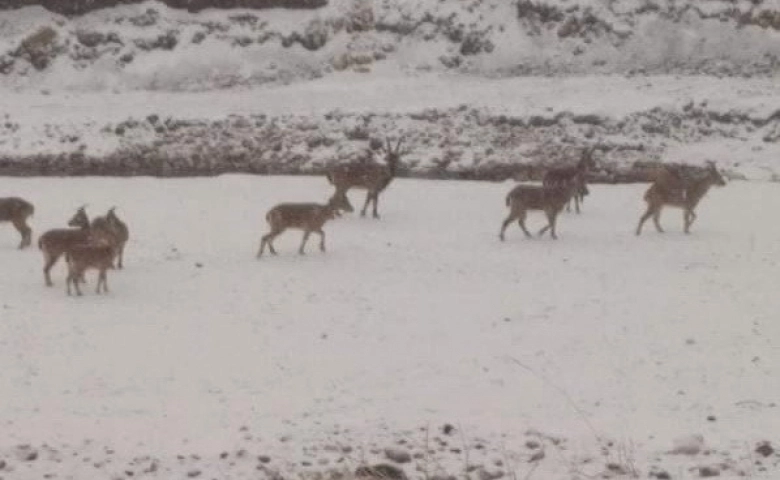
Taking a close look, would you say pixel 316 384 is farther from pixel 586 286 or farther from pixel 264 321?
pixel 586 286

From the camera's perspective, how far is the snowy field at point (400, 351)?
8.91 m

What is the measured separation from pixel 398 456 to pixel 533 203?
946 centimetres

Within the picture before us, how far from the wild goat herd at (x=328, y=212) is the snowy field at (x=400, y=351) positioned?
13.6 inches

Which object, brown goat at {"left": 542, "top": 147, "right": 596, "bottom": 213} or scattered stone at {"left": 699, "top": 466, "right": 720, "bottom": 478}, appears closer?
scattered stone at {"left": 699, "top": 466, "right": 720, "bottom": 478}

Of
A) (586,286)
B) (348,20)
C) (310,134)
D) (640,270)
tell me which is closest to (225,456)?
(586,286)

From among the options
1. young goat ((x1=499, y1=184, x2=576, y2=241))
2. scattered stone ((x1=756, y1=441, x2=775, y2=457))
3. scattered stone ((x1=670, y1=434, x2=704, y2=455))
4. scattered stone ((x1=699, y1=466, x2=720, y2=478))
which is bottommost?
scattered stone ((x1=670, y1=434, x2=704, y2=455))

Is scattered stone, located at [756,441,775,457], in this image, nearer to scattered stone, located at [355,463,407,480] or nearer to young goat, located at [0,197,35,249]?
scattered stone, located at [355,463,407,480]

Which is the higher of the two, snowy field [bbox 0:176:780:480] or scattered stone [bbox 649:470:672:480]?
scattered stone [bbox 649:470:672:480]

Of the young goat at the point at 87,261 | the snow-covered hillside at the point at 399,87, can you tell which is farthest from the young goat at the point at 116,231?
the snow-covered hillside at the point at 399,87

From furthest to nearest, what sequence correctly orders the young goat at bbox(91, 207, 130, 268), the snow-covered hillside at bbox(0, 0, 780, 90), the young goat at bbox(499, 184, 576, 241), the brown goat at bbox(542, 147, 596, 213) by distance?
the snow-covered hillside at bbox(0, 0, 780, 90) < the brown goat at bbox(542, 147, 596, 213) < the young goat at bbox(499, 184, 576, 241) < the young goat at bbox(91, 207, 130, 268)

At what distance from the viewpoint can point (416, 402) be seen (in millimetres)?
10289

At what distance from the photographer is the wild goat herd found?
14.3m

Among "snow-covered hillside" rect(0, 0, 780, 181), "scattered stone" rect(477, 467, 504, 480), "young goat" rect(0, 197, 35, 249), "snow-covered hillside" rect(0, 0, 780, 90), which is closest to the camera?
"scattered stone" rect(477, 467, 504, 480)

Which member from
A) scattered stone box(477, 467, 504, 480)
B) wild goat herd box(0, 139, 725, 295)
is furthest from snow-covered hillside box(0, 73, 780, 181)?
scattered stone box(477, 467, 504, 480)
